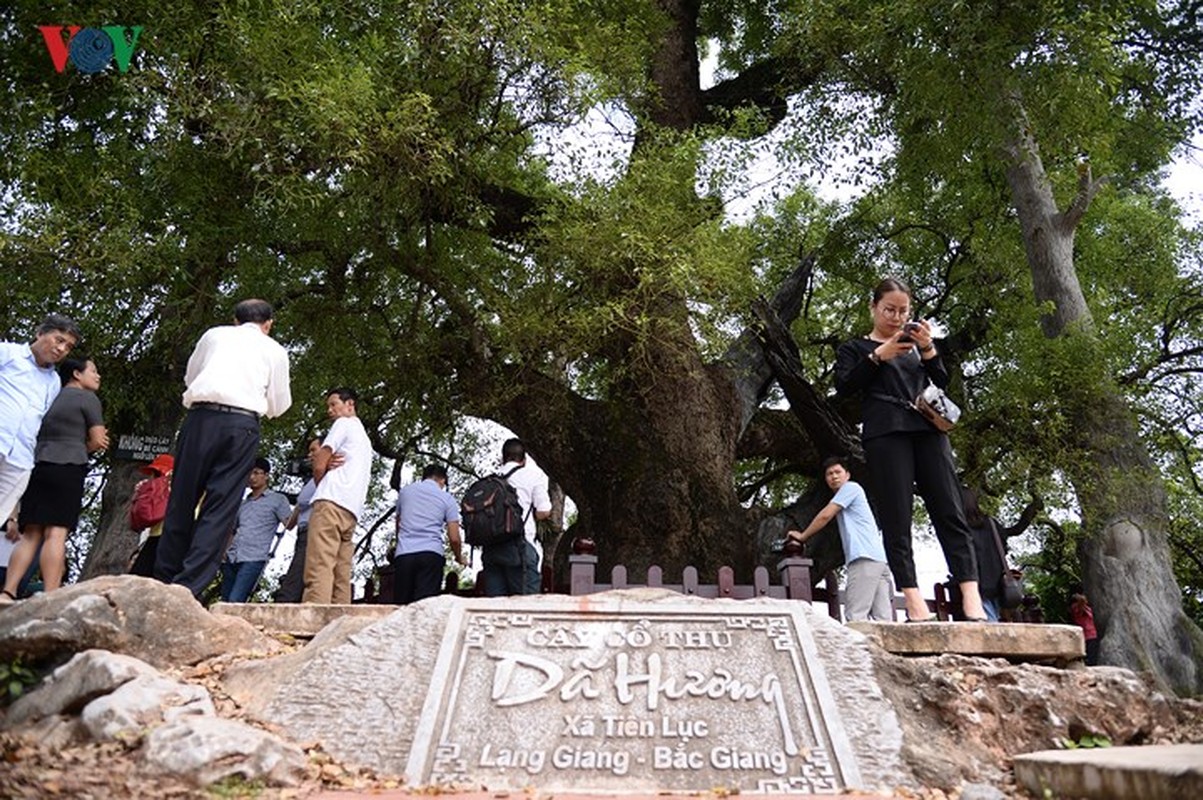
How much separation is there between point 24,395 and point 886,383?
14.8 feet

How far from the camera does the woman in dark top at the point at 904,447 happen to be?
427 cm

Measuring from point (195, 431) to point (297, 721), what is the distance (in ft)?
6.17

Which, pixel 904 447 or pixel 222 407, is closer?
pixel 904 447

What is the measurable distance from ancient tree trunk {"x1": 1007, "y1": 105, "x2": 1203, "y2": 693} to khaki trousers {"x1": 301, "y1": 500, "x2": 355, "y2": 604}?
621cm

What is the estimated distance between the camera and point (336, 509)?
17.9ft

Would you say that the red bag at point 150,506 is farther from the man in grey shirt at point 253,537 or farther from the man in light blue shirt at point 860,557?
the man in light blue shirt at point 860,557

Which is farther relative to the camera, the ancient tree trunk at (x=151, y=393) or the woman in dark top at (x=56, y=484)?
the ancient tree trunk at (x=151, y=393)

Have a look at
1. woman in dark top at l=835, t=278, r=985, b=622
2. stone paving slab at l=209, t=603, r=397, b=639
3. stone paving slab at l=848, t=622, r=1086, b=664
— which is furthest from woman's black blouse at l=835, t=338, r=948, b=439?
stone paving slab at l=209, t=603, r=397, b=639

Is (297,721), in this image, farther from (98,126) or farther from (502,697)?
(98,126)

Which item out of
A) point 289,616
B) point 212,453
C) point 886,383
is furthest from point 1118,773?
point 212,453

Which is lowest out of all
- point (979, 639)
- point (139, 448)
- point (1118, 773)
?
point (1118, 773)

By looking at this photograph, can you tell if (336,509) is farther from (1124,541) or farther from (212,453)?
(1124,541)

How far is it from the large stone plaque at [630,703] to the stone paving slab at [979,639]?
509 millimetres

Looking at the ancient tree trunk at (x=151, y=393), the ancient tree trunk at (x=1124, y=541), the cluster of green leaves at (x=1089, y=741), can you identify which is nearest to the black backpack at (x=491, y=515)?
the ancient tree trunk at (x=151, y=393)
